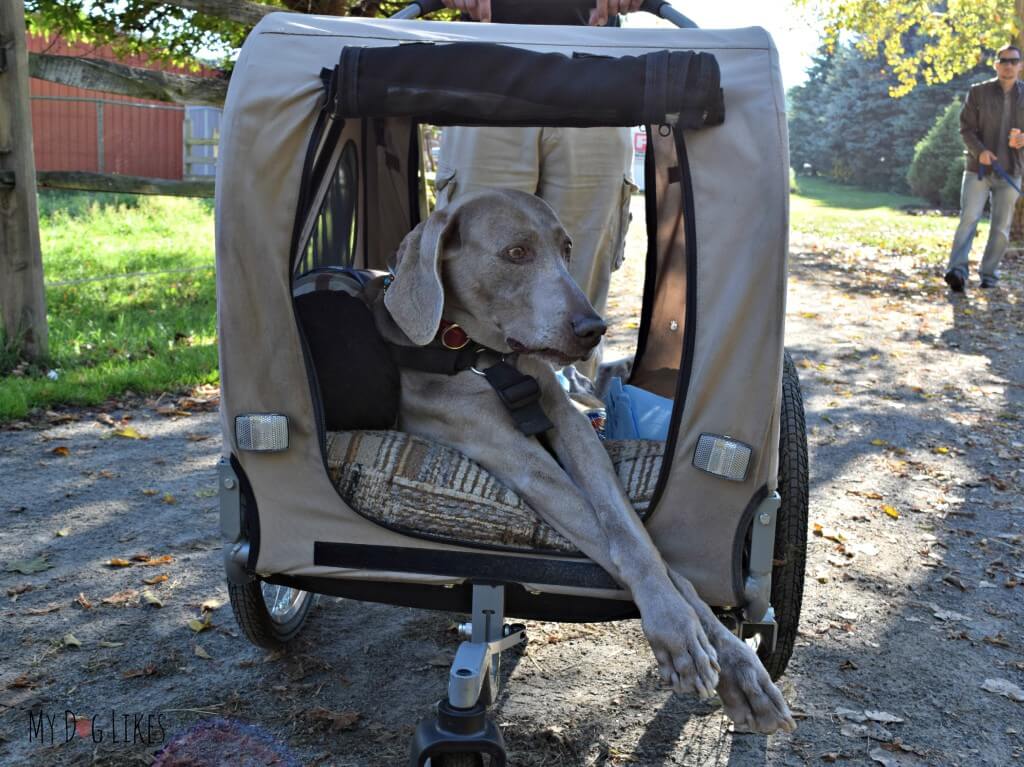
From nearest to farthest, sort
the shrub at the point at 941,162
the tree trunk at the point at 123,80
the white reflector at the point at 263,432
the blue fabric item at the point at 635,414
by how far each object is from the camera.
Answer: the white reflector at the point at 263,432 → the blue fabric item at the point at 635,414 → the tree trunk at the point at 123,80 → the shrub at the point at 941,162

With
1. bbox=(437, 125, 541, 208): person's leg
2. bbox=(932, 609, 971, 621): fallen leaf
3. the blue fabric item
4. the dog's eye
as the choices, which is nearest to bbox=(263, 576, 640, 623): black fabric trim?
the blue fabric item

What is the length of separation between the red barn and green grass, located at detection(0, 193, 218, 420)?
6512mm

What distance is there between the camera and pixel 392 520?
8.40ft

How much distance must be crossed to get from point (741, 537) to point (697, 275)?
65 cm

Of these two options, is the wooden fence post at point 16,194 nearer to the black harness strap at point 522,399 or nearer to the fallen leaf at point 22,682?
the fallen leaf at point 22,682

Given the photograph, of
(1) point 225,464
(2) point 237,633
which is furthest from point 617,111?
(2) point 237,633

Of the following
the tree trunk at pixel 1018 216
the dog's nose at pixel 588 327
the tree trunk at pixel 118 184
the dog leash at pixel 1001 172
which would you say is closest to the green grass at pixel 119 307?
the tree trunk at pixel 118 184

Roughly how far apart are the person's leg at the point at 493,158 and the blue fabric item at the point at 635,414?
1.16 metres

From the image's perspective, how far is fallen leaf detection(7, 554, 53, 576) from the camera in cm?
370

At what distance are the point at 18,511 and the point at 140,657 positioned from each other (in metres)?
1.48

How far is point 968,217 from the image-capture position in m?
10.8

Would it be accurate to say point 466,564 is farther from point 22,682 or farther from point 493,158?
point 493,158

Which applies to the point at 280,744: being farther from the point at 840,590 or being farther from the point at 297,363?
the point at 840,590

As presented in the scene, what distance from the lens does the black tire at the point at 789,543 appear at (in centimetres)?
273
